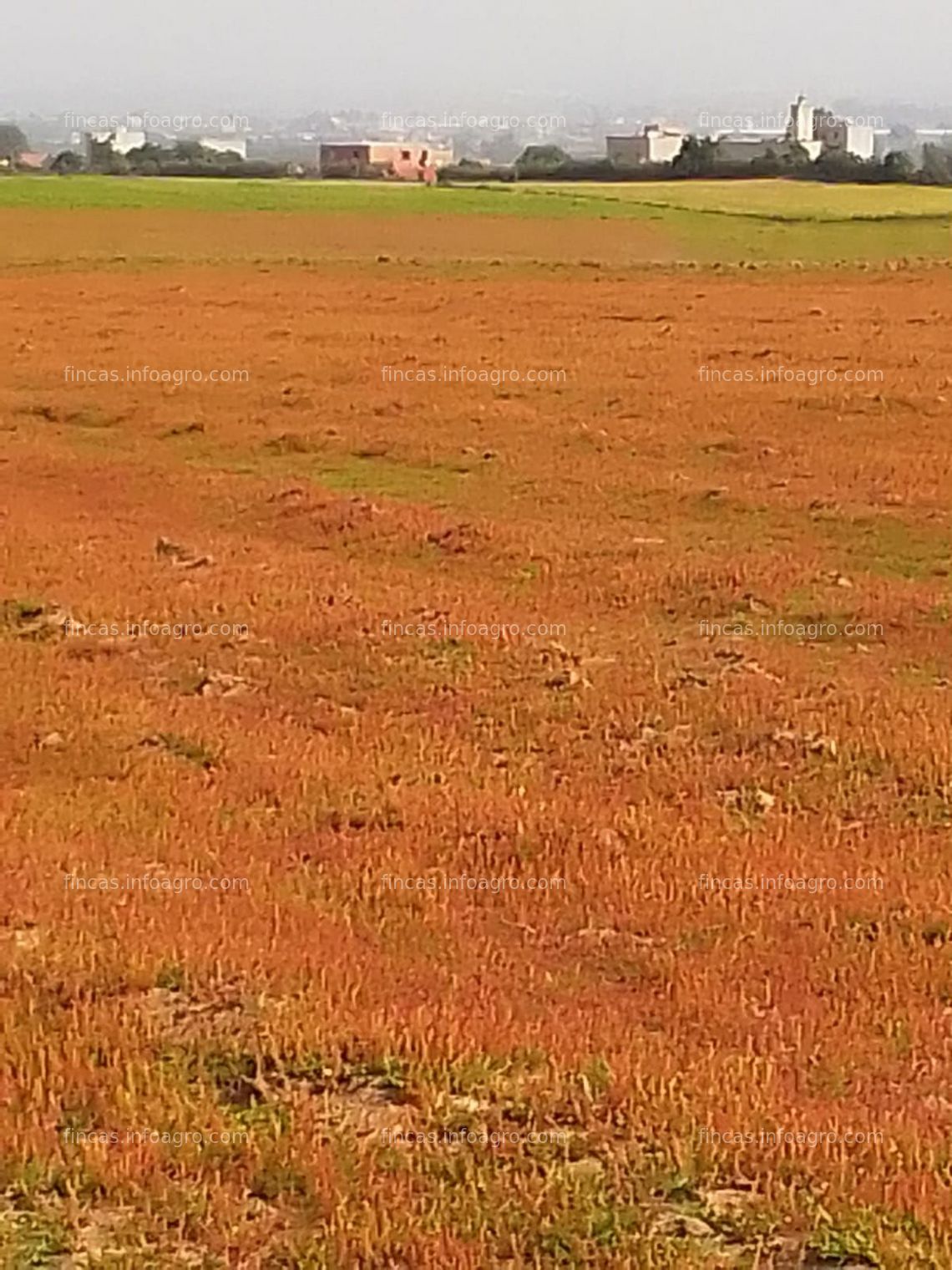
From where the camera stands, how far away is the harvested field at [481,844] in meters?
6.49

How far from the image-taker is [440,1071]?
7.32m

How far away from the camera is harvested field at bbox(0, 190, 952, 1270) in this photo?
649 centimetres

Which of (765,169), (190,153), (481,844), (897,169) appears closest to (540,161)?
(190,153)

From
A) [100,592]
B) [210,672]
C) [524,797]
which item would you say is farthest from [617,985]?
[100,592]

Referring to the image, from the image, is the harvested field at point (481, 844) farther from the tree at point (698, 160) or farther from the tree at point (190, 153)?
the tree at point (190, 153)

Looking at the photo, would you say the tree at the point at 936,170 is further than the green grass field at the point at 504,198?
Yes

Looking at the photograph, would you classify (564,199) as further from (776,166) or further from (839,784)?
(839,784)

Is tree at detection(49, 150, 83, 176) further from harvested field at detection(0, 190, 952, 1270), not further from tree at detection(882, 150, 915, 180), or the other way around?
harvested field at detection(0, 190, 952, 1270)

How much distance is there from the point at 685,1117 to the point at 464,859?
3423mm

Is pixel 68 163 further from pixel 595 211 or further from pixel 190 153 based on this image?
pixel 595 211

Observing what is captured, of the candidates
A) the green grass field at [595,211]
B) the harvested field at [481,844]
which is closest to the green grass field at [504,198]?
the green grass field at [595,211]

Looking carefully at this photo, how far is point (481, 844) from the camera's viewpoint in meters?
10.4

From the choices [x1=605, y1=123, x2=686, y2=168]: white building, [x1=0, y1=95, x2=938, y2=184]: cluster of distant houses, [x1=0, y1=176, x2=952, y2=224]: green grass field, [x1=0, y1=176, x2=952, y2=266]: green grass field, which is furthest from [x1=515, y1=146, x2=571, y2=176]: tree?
[x1=0, y1=176, x2=952, y2=224]: green grass field

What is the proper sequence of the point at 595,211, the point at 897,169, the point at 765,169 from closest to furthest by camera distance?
the point at 595,211 → the point at 897,169 → the point at 765,169
